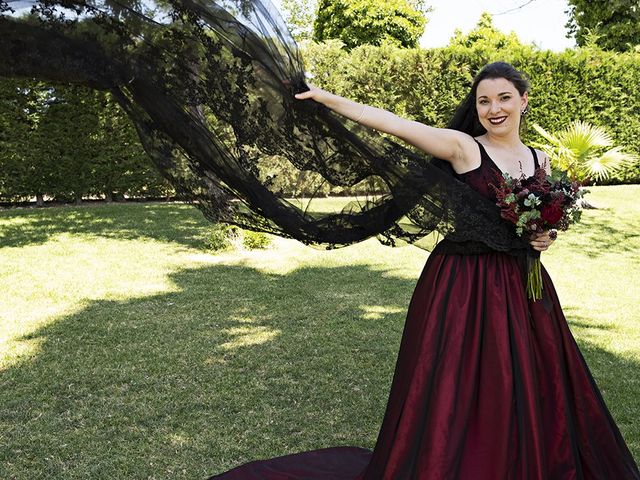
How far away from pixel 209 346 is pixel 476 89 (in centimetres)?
351

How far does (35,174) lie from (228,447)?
1179 cm

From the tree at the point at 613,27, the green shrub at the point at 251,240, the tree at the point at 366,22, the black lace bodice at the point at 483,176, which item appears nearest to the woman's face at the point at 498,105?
the black lace bodice at the point at 483,176

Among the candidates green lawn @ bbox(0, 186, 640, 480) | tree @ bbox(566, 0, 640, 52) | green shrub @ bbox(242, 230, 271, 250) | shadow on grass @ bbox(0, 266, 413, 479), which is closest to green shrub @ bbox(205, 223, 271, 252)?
green shrub @ bbox(242, 230, 271, 250)

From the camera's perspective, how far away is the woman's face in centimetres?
301

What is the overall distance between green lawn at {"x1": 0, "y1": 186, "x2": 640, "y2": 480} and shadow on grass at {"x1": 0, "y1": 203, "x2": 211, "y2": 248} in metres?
0.30

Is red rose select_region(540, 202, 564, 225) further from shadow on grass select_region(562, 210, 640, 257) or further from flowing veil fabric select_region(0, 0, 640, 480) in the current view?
shadow on grass select_region(562, 210, 640, 257)

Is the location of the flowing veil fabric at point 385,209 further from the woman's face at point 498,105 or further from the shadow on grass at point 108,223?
the shadow on grass at point 108,223

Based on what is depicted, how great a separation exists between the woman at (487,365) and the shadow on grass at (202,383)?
111 cm

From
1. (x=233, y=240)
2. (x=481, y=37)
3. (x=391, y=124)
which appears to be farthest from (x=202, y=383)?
(x=481, y=37)

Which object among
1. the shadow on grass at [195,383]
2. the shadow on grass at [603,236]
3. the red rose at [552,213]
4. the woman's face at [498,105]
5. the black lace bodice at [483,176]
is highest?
the woman's face at [498,105]

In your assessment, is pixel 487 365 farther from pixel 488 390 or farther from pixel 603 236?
pixel 603 236

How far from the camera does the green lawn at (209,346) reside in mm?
3979

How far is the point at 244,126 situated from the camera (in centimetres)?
279

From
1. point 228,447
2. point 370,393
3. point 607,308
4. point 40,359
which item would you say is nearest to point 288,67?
point 228,447
